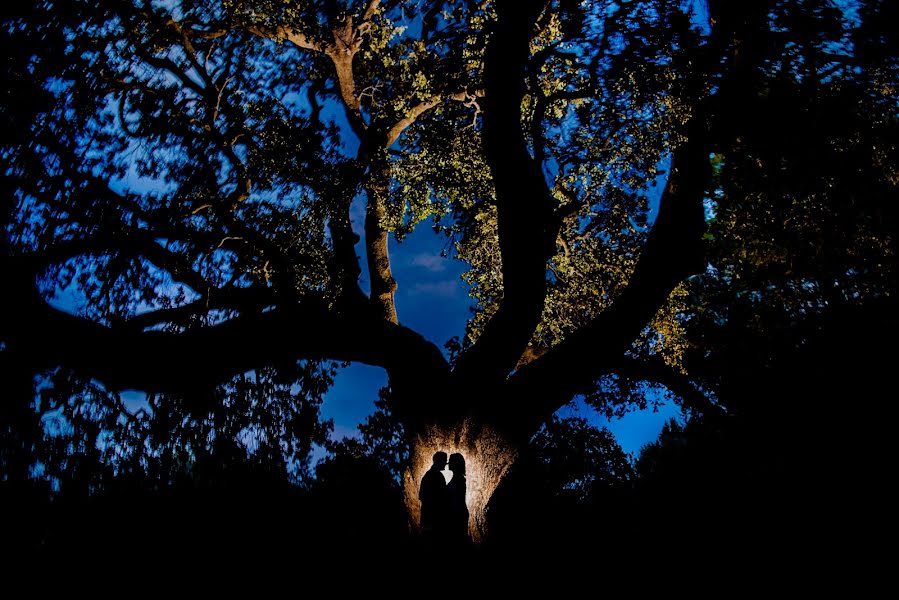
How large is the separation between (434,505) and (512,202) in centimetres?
438

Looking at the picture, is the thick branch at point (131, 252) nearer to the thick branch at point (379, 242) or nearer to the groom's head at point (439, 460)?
the thick branch at point (379, 242)

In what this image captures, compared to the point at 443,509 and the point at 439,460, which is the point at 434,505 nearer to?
the point at 443,509

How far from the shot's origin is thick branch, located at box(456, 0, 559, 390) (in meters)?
4.92

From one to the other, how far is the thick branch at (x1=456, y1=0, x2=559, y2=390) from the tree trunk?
2.85 ft

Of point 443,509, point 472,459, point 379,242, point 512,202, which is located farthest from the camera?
point 379,242

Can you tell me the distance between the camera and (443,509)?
4.99 meters

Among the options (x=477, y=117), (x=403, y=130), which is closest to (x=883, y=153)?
(x=477, y=117)

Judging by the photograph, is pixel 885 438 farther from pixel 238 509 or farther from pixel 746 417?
pixel 238 509

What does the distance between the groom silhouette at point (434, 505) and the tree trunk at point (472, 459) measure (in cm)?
76

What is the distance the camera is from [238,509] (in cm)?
1193

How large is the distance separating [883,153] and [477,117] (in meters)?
8.28

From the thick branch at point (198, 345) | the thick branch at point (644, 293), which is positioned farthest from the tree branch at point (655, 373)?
the thick branch at point (198, 345)

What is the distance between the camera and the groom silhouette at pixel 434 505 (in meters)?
4.93

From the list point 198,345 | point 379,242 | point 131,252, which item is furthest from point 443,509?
point 379,242
